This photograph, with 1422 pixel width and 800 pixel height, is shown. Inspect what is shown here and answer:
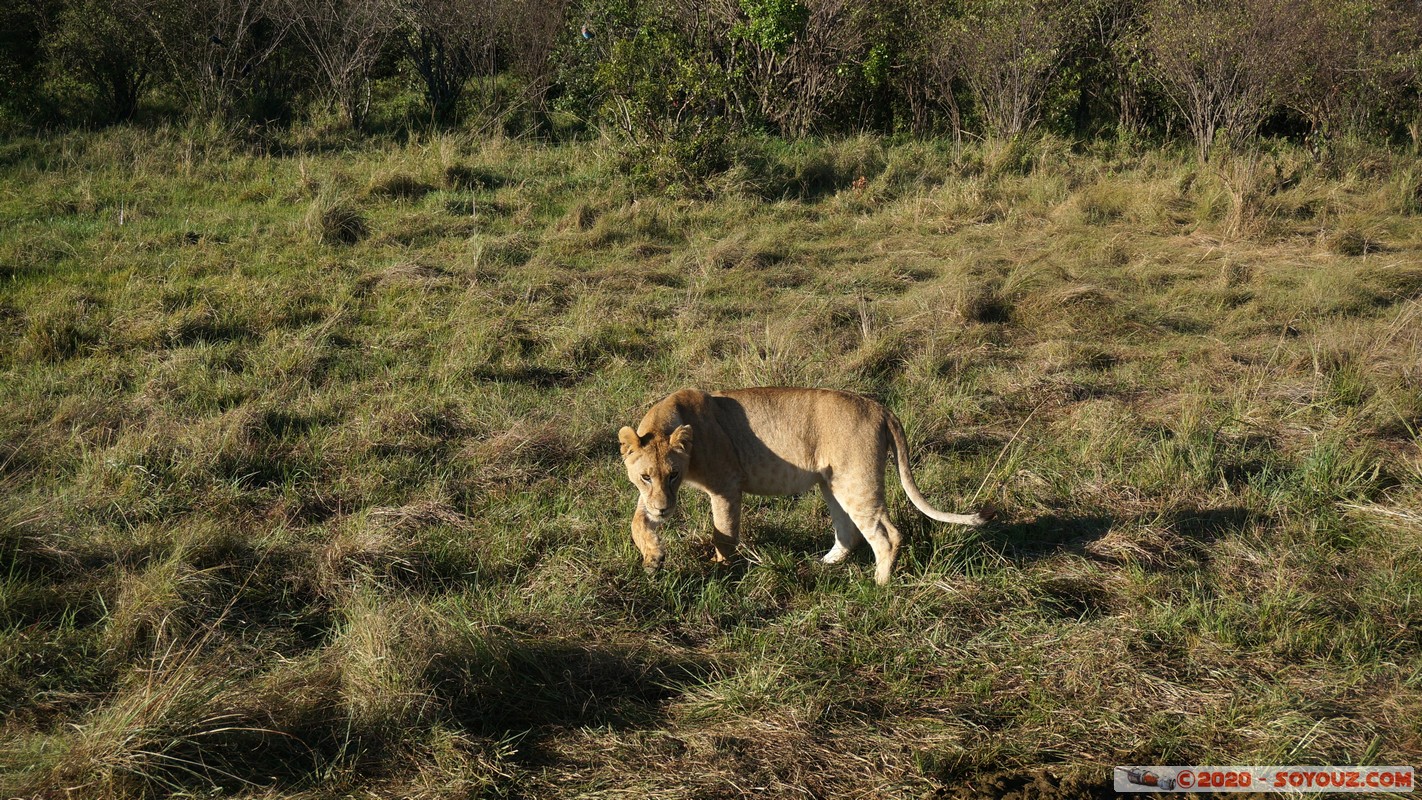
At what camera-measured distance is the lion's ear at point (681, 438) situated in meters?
4.89

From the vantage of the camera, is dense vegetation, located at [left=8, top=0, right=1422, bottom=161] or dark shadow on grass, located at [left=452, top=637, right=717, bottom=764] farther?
dense vegetation, located at [left=8, top=0, right=1422, bottom=161]

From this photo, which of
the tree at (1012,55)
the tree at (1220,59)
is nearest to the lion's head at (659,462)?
the tree at (1012,55)

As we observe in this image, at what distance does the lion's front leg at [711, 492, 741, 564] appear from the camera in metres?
5.24

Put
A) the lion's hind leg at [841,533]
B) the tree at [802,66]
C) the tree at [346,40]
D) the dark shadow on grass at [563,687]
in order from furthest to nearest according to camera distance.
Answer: the tree at [802,66] < the tree at [346,40] < the lion's hind leg at [841,533] < the dark shadow on grass at [563,687]

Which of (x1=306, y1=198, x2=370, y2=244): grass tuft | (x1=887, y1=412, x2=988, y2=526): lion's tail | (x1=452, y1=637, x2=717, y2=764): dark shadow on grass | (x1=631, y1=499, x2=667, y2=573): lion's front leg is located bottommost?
(x1=452, y1=637, x2=717, y2=764): dark shadow on grass

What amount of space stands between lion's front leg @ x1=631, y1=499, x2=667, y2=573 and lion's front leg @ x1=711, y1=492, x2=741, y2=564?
26 cm

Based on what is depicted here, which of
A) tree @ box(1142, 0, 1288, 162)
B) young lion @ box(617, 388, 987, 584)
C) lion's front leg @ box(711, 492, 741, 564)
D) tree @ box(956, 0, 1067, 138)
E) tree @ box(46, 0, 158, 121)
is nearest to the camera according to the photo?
young lion @ box(617, 388, 987, 584)

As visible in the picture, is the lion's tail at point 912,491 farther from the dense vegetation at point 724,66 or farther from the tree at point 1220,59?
the tree at point 1220,59

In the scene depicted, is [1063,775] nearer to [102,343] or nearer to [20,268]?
[102,343]

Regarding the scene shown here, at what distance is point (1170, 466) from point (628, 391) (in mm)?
3350

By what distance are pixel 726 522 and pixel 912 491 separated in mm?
849

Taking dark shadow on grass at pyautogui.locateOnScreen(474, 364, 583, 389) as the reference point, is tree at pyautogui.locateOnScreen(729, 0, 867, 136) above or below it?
above

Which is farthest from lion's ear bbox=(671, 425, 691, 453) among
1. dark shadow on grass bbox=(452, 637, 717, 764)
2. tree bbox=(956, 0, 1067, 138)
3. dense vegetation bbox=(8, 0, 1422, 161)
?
tree bbox=(956, 0, 1067, 138)

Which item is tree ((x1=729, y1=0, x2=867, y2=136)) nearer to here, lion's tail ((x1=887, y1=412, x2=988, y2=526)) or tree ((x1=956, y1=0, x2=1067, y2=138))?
tree ((x1=956, y1=0, x2=1067, y2=138))
